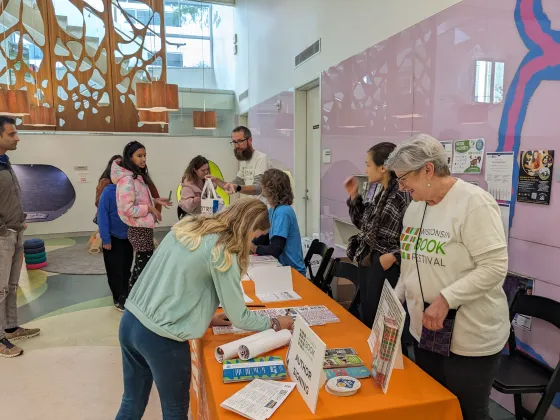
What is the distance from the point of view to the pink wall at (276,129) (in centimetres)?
557

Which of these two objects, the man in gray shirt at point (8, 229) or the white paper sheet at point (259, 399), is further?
the man in gray shirt at point (8, 229)

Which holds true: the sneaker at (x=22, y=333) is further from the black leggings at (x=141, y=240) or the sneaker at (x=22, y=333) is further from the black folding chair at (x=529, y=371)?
the black folding chair at (x=529, y=371)

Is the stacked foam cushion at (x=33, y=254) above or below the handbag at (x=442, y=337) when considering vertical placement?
below

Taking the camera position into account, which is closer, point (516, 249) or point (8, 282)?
point (516, 249)

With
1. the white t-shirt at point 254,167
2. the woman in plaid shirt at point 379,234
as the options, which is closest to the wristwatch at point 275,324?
the woman in plaid shirt at point 379,234

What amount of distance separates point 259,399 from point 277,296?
1.00m

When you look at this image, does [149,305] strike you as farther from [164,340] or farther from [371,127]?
[371,127]

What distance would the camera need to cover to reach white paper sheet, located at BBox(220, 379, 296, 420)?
1194 mm

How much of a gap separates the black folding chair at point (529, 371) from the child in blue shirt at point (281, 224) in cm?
137

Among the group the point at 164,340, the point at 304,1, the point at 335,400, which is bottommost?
the point at 335,400

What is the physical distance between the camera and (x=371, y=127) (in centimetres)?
354

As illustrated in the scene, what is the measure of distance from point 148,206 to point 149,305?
2.30 m

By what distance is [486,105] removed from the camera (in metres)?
2.30

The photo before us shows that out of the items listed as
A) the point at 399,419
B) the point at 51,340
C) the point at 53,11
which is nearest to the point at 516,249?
the point at 399,419
